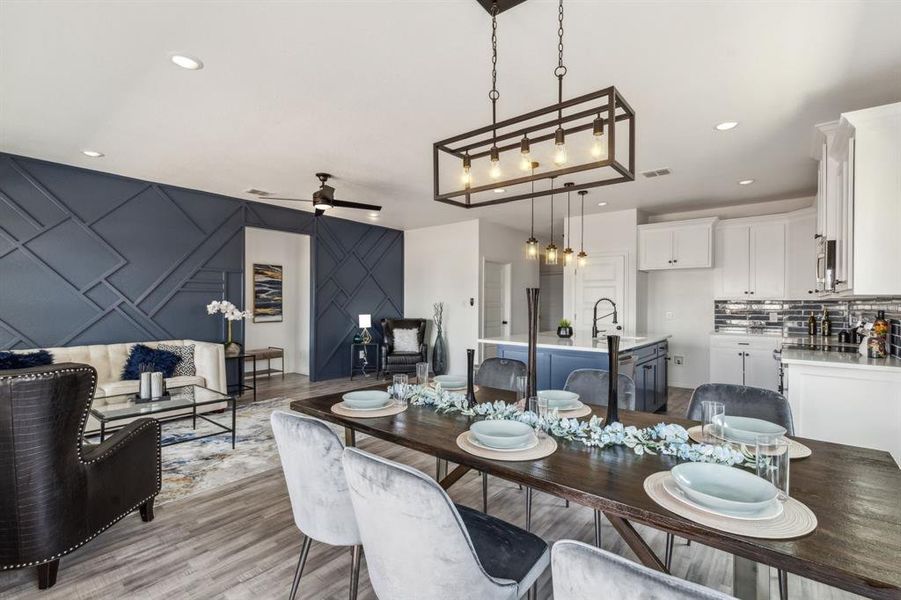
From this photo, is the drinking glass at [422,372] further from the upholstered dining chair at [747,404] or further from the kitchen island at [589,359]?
the kitchen island at [589,359]

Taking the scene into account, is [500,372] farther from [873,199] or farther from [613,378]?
[873,199]

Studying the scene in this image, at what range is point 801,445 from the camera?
155 cm

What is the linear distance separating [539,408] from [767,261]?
5287mm

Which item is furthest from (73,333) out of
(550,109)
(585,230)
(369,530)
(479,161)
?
(585,230)

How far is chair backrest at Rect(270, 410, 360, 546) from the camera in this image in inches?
57.7

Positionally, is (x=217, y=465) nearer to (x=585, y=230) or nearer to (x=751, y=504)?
(x=751, y=504)

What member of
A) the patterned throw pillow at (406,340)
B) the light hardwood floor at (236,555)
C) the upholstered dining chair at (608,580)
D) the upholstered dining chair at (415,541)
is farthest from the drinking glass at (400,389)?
the patterned throw pillow at (406,340)

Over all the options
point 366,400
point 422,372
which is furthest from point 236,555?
point 422,372

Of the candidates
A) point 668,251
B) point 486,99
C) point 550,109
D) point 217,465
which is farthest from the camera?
point 668,251

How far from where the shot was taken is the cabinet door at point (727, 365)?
5.34m

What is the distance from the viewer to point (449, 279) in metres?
7.30

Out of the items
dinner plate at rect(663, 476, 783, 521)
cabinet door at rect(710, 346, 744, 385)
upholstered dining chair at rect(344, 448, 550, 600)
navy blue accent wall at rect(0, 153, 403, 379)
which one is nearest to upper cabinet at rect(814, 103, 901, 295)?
dinner plate at rect(663, 476, 783, 521)

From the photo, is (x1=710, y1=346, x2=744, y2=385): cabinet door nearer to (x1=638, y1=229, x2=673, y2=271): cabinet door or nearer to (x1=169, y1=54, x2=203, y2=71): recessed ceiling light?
(x1=638, y1=229, x2=673, y2=271): cabinet door

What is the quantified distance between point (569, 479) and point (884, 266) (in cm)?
259
